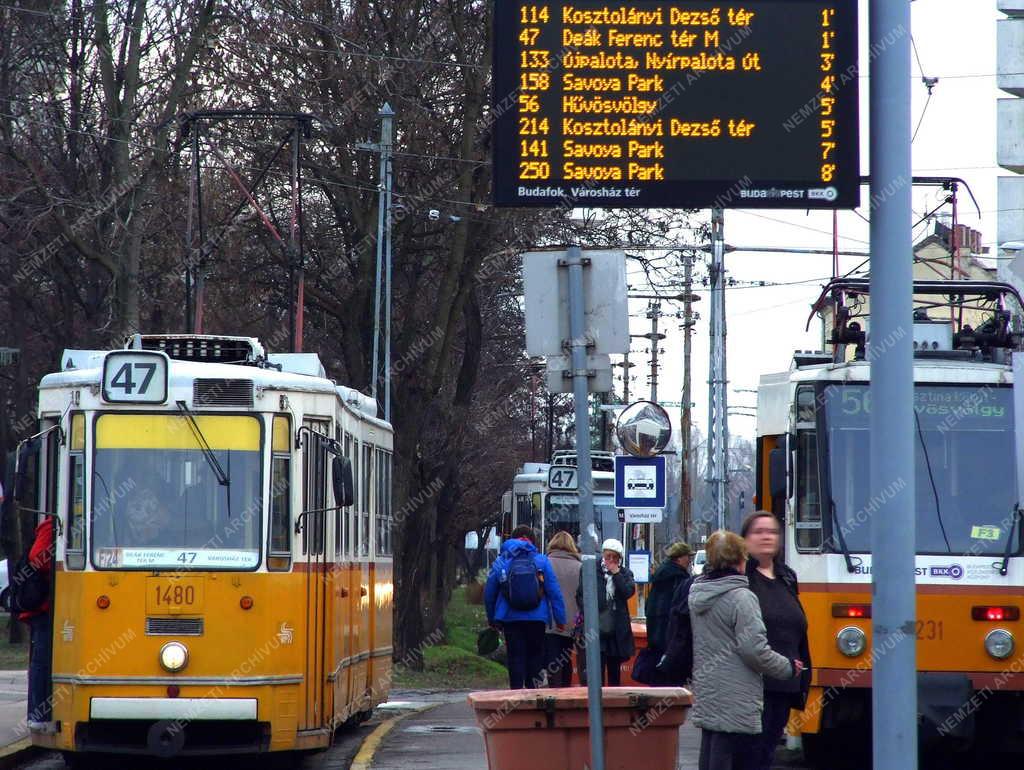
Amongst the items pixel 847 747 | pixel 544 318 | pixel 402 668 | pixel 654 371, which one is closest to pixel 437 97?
pixel 402 668

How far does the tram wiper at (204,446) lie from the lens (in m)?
12.8

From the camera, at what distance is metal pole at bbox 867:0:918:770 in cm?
774

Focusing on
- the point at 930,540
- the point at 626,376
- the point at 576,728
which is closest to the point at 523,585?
the point at 930,540

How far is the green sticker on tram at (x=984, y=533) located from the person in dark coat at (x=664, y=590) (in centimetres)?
249

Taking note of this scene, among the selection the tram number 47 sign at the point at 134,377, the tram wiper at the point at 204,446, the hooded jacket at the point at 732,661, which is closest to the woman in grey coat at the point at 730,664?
the hooded jacket at the point at 732,661

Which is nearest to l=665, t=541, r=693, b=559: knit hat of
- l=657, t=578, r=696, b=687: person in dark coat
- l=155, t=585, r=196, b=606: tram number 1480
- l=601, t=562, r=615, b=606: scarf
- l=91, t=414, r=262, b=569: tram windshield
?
l=601, t=562, r=615, b=606: scarf

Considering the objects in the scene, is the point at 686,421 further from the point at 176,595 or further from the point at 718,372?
the point at 176,595

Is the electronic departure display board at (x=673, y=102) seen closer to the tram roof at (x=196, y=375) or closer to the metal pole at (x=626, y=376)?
the tram roof at (x=196, y=375)

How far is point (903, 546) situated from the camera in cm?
777

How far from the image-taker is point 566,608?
53.0 feet

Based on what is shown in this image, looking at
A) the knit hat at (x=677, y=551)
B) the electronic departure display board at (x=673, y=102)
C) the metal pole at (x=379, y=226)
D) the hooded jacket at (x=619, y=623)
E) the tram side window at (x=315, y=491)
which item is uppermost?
the metal pole at (x=379, y=226)

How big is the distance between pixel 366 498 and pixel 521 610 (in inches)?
76.0

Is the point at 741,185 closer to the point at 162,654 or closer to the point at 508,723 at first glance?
the point at 508,723

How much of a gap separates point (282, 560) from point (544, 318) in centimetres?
414
